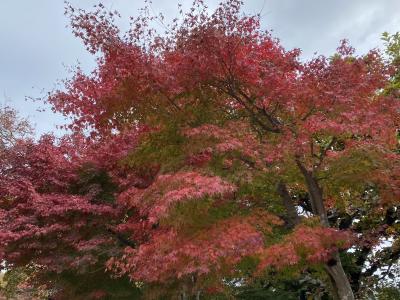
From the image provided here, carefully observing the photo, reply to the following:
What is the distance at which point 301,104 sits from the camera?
30.6ft

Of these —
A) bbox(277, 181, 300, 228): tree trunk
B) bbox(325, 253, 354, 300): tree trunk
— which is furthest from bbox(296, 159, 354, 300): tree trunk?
bbox(277, 181, 300, 228): tree trunk

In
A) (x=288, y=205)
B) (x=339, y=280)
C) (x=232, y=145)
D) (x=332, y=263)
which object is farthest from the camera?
(x=288, y=205)

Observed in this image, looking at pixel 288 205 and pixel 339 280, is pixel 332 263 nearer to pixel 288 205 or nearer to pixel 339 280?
pixel 339 280

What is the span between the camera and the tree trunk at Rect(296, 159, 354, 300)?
956 cm

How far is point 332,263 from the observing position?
9.77m

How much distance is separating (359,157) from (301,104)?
1675 millimetres

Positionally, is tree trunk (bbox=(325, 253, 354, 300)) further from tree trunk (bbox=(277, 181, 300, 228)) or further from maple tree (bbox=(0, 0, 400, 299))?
tree trunk (bbox=(277, 181, 300, 228))

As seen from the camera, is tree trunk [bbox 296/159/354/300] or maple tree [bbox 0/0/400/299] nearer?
maple tree [bbox 0/0/400/299]

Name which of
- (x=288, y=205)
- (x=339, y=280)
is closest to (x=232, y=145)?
(x=288, y=205)

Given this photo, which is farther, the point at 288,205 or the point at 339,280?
the point at 288,205

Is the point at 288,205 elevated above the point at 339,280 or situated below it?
above

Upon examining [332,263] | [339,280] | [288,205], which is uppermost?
[288,205]

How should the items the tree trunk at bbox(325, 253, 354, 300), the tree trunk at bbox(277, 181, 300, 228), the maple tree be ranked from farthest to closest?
the tree trunk at bbox(277, 181, 300, 228) → the tree trunk at bbox(325, 253, 354, 300) → the maple tree

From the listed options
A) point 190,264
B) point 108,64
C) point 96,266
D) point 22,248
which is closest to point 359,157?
point 190,264
